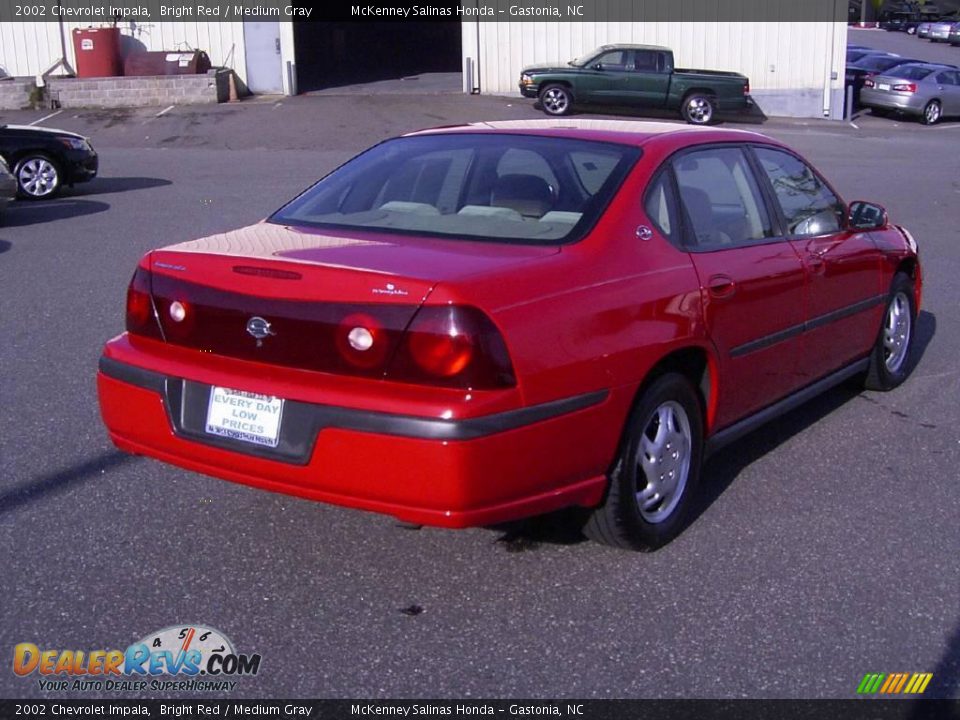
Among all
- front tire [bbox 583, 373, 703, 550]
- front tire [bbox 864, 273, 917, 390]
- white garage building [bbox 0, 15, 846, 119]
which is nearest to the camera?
front tire [bbox 583, 373, 703, 550]

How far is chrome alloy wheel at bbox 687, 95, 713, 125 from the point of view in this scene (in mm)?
28667

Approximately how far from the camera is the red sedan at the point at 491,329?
12.3ft

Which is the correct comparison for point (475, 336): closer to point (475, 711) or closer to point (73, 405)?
point (475, 711)

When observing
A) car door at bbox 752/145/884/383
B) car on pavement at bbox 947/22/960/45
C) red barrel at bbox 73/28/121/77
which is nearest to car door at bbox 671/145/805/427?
car door at bbox 752/145/884/383

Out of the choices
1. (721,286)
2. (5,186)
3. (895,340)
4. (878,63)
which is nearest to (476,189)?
(721,286)

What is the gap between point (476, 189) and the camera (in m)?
4.80

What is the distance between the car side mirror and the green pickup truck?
72.9ft

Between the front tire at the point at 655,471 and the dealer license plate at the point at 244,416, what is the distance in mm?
1206

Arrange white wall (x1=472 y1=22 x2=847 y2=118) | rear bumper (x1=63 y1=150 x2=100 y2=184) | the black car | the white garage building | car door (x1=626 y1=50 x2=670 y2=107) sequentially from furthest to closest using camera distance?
white wall (x1=472 y1=22 x2=847 y2=118), the white garage building, car door (x1=626 y1=50 x2=670 y2=107), rear bumper (x1=63 y1=150 x2=100 y2=184), the black car

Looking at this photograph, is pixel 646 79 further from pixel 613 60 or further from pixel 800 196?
pixel 800 196

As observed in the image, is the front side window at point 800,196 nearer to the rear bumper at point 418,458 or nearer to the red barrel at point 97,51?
the rear bumper at point 418,458

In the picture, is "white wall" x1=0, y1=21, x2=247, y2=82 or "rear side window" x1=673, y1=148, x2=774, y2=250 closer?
"rear side window" x1=673, y1=148, x2=774, y2=250

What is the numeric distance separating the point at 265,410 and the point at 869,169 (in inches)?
721

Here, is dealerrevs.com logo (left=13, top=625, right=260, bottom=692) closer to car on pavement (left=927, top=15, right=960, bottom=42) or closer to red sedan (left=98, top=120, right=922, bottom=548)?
red sedan (left=98, top=120, right=922, bottom=548)
